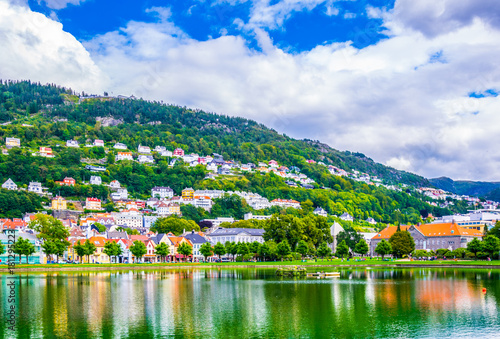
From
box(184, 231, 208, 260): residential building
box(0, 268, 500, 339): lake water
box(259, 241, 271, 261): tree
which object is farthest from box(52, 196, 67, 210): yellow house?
box(0, 268, 500, 339): lake water

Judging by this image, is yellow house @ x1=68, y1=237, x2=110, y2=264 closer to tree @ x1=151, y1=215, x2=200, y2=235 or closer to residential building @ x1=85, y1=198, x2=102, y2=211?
tree @ x1=151, y1=215, x2=200, y2=235

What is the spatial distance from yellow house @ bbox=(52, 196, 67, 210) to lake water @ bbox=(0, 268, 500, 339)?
114 meters

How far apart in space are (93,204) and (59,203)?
1289 cm

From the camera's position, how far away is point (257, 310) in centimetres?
3394

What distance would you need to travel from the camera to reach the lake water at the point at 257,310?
27062 millimetres

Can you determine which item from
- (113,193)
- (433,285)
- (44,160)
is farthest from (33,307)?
(44,160)

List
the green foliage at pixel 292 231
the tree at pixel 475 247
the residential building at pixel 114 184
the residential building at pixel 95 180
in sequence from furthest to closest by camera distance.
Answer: the residential building at pixel 114 184 → the residential building at pixel 95 180 → the green foliage at pixel 292 231 → the tree at pixel 475 247

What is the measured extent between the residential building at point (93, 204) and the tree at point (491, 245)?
399 feet

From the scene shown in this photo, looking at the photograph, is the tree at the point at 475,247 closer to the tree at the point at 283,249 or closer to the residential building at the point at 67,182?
the tree at the point at 283,249

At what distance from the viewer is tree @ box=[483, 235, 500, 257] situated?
78375mm

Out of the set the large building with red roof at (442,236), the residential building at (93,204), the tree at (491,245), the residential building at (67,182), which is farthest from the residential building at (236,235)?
the residential building at (67,182)

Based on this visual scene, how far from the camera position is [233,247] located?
98000 millimetres

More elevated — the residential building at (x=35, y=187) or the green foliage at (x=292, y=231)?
the residential building at (x=35, y=187)

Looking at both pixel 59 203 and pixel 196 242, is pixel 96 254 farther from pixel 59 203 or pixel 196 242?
pixel 59 203
